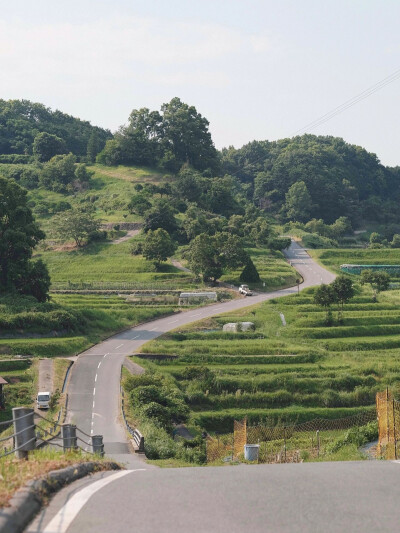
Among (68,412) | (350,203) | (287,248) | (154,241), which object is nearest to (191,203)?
(287,248)

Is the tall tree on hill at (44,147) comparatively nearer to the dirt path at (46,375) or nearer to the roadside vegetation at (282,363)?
the roadside vegetation at (282,363)

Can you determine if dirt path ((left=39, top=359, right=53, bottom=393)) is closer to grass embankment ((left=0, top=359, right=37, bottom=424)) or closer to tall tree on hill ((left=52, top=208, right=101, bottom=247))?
grass embankment ((left=0, top=359, right=37, bottom=424))

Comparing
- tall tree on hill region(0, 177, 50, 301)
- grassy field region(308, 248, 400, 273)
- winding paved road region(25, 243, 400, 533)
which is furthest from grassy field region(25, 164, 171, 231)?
winding paved road region(25, 243, 400, 533)

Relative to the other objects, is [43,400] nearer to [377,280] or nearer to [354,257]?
[377,280]

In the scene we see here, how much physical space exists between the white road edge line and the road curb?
0.23 metres

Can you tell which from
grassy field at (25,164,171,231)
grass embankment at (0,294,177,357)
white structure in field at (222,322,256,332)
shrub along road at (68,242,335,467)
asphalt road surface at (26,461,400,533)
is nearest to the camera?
asphalt road surface at (26,461,400,533)

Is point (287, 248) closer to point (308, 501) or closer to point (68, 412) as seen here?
point (68, 412)

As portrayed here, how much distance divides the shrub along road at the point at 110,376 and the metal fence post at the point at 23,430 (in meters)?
8.91

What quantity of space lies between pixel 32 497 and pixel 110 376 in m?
36.2

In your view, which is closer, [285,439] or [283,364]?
[285,439]

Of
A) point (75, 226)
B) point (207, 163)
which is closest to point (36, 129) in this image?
point (207, 163)

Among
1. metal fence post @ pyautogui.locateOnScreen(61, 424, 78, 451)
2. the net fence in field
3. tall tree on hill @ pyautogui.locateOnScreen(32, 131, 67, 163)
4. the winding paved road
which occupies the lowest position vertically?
the net fence in field

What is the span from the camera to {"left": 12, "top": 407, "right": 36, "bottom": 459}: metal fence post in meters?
9.33

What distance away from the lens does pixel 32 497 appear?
6.85m
